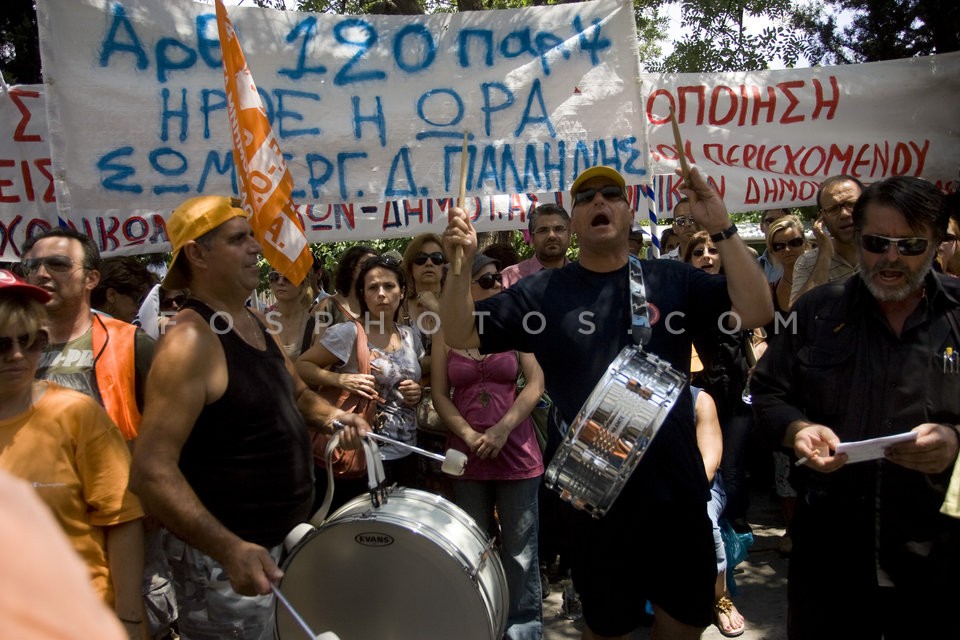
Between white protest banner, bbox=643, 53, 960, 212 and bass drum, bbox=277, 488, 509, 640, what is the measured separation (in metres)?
3.91

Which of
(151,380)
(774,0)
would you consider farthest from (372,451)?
(774,0)

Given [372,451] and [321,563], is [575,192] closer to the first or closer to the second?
[372,451]

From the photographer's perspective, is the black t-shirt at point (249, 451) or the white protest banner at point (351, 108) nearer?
the black t-shirt at point (249, 451)

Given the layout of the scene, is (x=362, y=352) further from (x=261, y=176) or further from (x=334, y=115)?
(x=334, y=115)

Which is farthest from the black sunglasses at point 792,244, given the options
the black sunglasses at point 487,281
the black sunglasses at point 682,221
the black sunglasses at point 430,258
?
the black sunglasses at point 430,258

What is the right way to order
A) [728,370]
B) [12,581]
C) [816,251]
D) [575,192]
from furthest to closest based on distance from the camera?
1. [728,370]
2. [816,251]
3. [575,192]
4. [12,581]

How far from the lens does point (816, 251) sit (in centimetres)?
492

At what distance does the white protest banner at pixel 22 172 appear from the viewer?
4809 millimetres

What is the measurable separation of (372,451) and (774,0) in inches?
293

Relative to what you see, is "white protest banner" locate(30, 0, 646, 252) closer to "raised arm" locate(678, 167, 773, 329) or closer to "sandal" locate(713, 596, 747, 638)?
"raised arm" locate(678, 167, 773, 329)

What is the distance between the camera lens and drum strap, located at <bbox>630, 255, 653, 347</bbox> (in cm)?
293

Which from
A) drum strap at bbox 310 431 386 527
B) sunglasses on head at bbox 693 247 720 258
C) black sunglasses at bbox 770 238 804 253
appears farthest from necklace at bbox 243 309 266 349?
black sunglasses at bbox 770 238 804 253

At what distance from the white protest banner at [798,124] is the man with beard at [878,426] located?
3.12m

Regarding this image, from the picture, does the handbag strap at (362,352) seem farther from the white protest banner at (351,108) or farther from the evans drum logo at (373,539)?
the evans drum logo at (373,539)
